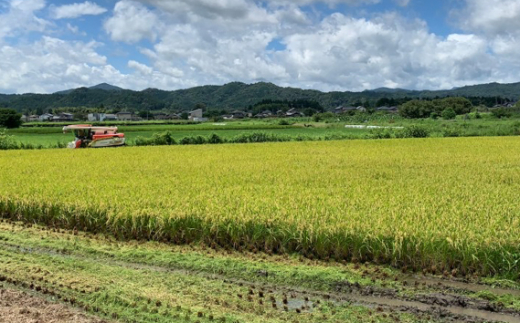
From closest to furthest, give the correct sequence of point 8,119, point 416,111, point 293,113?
point 8,119
point 416,111
point 293,113

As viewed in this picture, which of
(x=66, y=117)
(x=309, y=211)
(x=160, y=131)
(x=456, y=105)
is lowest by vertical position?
(x=309, y=211)

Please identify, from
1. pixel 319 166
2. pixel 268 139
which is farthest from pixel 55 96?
pixel 319 166

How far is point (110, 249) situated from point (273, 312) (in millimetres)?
3542

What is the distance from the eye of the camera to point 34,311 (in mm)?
4625

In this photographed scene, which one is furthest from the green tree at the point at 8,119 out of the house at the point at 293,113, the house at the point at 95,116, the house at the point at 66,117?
the house at the point at 293,113

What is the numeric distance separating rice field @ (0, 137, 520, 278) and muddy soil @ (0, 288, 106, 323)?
2.66 metres

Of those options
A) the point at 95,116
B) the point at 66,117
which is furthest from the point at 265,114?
the point at 66,117

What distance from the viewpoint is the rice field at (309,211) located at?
5.96 metres

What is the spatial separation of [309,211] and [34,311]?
4.52m

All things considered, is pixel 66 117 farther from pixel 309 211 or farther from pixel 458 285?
pixel 458 285

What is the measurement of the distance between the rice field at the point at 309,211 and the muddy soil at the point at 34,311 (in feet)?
8.72

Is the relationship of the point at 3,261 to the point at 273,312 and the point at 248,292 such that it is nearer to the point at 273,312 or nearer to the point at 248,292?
the point at 248,292

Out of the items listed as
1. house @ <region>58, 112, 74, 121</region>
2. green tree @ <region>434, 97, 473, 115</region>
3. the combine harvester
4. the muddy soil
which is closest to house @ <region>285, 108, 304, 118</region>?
green tree @ <region>434, 97, 473, 115</region>

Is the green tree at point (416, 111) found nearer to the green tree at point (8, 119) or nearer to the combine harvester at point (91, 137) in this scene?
the green tree at point (8, 119)
